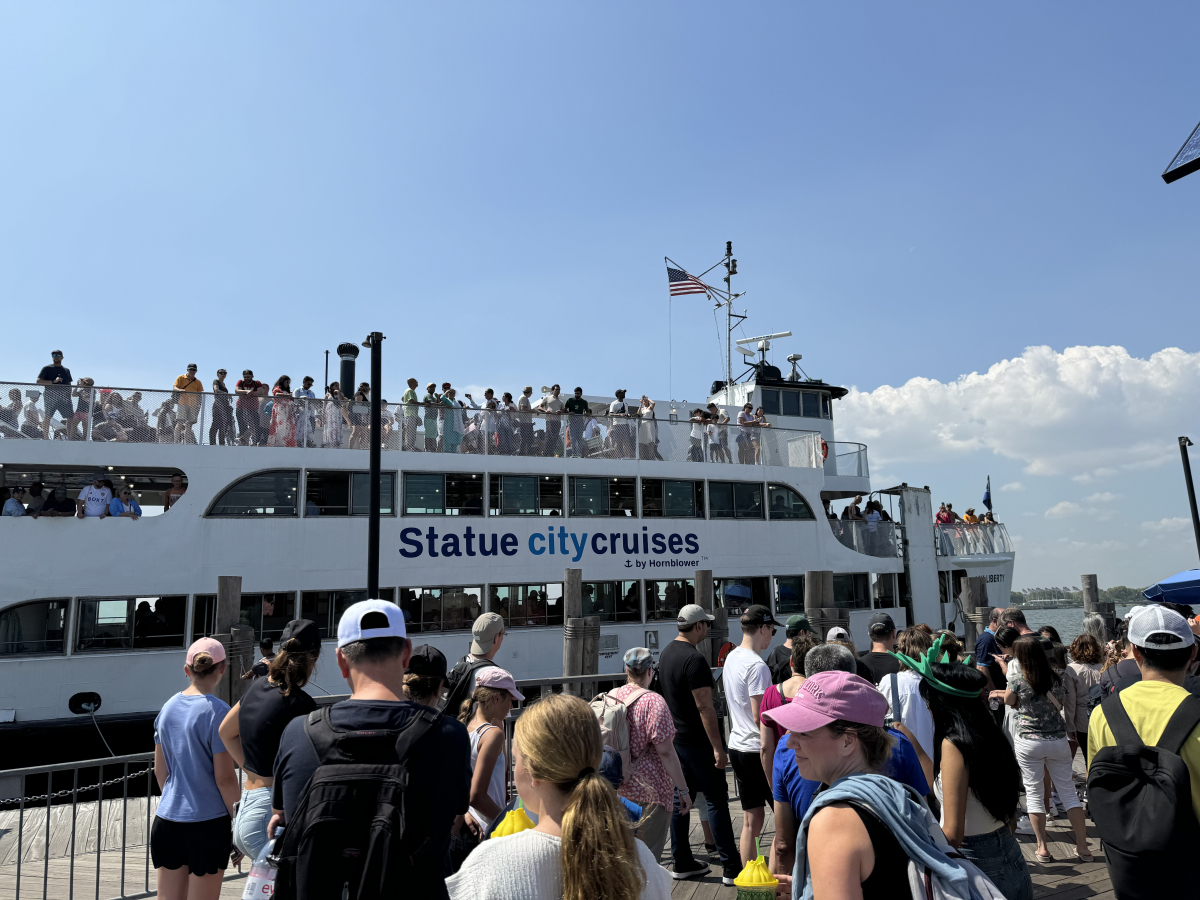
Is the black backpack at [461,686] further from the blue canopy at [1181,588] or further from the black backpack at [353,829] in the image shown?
the blue canopy at [1181,588]

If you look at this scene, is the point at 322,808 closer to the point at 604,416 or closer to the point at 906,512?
the point at 604,416

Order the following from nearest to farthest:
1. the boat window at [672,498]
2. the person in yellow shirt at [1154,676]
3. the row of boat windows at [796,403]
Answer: the person in yellow shirt at [1154,676] → the boat window at [672,498] → the row of boat windows at [796,403]

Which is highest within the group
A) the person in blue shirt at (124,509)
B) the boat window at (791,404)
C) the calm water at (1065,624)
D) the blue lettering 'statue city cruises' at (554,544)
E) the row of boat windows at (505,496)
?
the boat window at (791,404)

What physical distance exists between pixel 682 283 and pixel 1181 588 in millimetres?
17272

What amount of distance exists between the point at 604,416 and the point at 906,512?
348 inches

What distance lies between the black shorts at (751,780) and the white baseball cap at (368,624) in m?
3.26

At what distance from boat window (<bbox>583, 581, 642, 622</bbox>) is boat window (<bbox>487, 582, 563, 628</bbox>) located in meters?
0.69

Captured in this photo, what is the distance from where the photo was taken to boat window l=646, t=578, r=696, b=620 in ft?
55.8

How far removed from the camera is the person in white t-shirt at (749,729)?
4.93 metres

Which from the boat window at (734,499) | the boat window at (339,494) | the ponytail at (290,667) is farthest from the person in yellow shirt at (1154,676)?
the boat window at (734,499)

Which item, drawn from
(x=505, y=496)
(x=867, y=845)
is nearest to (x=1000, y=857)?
(x=867, y=845)

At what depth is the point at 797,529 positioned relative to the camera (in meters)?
18.5

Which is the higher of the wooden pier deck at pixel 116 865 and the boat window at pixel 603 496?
the boat window at pixel 603 496

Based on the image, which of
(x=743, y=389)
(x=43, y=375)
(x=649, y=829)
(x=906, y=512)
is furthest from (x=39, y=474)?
(x=906, y=512)
